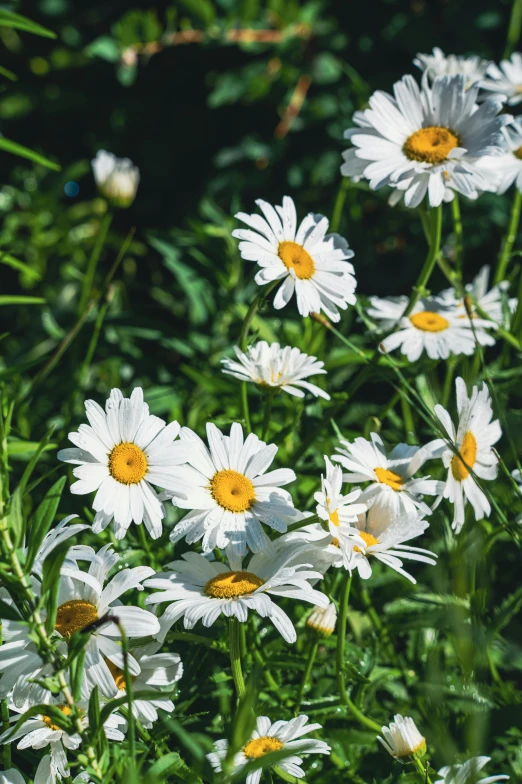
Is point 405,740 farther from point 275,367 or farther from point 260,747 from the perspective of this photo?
point 275,367

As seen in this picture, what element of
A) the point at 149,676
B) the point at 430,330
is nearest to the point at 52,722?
the point at 149,676

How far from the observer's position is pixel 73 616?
684 mm

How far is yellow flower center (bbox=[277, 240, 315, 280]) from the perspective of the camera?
88cm

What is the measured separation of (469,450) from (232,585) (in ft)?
1.04

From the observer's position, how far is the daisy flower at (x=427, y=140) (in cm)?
89

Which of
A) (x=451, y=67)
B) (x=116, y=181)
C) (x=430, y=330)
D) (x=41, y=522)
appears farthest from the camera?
(x=116, y=181)

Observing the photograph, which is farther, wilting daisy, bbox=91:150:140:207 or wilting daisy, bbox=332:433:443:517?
wilting daisy, bbox=91:150:140:207

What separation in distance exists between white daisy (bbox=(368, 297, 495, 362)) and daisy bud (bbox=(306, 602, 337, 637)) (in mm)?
316

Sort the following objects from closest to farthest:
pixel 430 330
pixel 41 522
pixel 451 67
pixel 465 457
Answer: pixel 41 522
pixel 465 457
pixel 430 330
pixel 451 67

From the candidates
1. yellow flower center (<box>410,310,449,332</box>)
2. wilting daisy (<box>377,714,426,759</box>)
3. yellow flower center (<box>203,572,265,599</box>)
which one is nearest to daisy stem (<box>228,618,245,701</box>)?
yellow flower center (<box>203,572,265,599</box>)

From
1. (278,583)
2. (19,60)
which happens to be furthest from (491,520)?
(19,60)

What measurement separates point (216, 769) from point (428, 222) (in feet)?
2.11

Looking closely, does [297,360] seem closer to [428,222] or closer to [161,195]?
[428,222]

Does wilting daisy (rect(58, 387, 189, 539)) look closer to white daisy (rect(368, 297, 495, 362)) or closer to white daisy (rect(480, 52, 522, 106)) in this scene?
white daisy (rect(368, 297, 495, 362))
